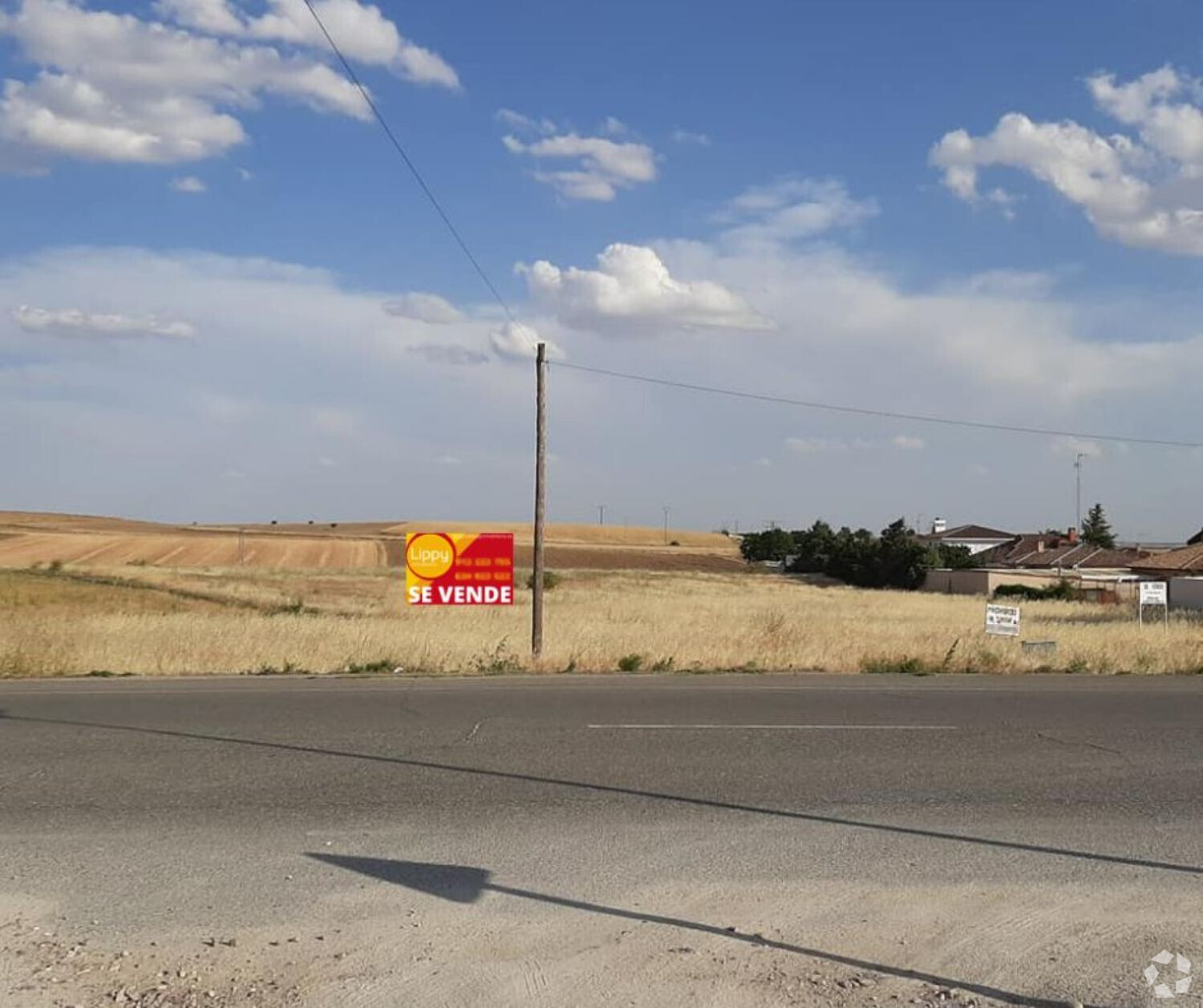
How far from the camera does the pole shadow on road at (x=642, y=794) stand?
7.36 meters

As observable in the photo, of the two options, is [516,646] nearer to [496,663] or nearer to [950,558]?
[496,663]

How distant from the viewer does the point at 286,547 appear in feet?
321

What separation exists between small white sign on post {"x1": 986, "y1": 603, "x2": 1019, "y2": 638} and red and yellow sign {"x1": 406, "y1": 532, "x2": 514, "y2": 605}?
8661 mm

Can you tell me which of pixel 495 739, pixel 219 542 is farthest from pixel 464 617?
pixel 219 542

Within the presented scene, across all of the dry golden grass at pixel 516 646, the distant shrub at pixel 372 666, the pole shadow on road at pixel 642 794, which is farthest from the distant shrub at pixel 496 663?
the pole shadow on road at pixel 642 794

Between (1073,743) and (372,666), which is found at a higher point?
(1073,743)

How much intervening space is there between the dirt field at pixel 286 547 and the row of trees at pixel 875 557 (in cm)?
779

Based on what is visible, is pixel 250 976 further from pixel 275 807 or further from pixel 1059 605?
pixel 1059 605

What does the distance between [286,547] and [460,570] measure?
255 ft

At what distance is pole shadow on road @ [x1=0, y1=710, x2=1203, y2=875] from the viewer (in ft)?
24.2

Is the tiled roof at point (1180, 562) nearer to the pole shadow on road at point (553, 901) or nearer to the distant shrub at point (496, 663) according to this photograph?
the distant shrub at point (496, 663)

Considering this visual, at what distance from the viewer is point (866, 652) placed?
71.3 ft

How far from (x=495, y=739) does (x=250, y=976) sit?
6.65 metres

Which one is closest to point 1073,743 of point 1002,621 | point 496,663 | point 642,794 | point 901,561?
point 642,794
